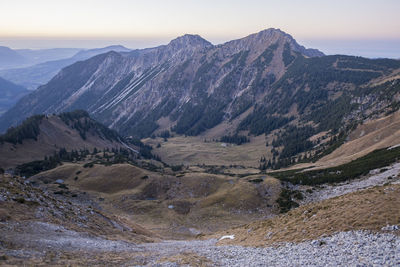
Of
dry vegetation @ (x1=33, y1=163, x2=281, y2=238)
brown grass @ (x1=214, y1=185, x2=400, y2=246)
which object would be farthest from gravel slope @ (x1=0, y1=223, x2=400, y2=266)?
dry vegetation @ (x1=33, y1=163, x2=281, y2=238)

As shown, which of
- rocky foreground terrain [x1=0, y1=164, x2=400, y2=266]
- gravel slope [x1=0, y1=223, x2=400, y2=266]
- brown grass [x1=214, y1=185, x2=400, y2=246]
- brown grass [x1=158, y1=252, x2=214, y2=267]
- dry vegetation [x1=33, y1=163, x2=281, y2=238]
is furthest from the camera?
dry vegetation [x1=33, y1=163, x2=281, y2=238]

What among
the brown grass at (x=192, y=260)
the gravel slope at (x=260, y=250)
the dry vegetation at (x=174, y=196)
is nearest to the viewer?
the gravel slope at (x=260, y=250)

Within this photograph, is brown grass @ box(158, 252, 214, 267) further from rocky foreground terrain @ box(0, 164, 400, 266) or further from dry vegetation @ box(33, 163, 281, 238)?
dry vegetation @ box(33, 163, 281, 238)

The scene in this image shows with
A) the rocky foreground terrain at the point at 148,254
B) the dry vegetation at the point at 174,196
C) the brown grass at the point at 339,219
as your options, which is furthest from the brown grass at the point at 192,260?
the dry vegetation at the point at 174,196

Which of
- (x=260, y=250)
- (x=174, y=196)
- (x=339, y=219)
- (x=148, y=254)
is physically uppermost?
(x=339, y=219)

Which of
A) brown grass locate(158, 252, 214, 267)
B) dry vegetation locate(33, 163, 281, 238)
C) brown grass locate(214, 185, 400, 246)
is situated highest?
brown grass locate(214, 185, 400, 246)

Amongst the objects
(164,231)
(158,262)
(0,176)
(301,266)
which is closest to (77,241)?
(158,262)

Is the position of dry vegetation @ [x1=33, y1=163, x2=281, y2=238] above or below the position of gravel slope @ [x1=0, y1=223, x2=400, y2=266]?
below

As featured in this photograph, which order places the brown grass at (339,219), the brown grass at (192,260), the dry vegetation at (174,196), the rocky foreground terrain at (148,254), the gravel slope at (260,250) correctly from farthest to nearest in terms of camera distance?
the dry vegetation at (174,196)
the brown grass at (339,219)
the brown grass at (192,260)
the rocky foreground terrain at (148,254)
the gravel slope at (260,250)

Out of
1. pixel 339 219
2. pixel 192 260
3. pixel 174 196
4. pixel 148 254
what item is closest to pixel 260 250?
pixel 192 260

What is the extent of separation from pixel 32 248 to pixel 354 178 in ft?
309

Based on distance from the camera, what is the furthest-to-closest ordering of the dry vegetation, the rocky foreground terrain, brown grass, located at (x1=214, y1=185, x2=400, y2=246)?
the dry vegetation → brown grass, located at (x1=214, y1=185, x2=400, y2=246) → the rocky foreground terrain

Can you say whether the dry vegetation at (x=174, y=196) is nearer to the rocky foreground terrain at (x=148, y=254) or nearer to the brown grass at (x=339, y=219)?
the rocky foreground terrain at (x=148, y=254)

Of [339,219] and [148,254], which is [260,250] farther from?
[148,254]
